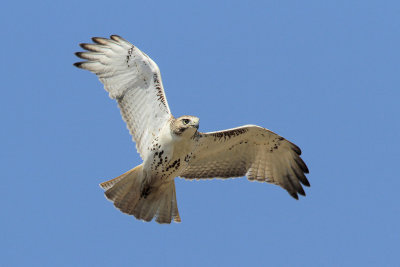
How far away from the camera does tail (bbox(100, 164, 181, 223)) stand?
1231 cm

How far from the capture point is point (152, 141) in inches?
479

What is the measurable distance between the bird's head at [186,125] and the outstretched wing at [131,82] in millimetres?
658

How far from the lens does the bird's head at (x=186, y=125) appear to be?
37.6 feet

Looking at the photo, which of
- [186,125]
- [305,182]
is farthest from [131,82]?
[305,182]

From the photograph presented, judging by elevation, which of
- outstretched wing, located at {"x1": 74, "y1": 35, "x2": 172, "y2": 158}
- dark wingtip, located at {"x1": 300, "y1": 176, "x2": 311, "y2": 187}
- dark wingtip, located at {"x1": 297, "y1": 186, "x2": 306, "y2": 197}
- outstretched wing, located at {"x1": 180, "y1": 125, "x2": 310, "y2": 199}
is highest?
outstretched wing, located at {"x1": 74, "y1": 35, "x2": 172, "y2": 158}

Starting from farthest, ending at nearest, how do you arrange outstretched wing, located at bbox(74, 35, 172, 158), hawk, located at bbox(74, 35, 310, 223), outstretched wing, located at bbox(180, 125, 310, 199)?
outstretched wing, located at bbox(180, 125, 310, 199) → outstretched wing, located at bbox(74, 35, 172, 158) → hawk, located at bbox(74, 35, 310, 223)

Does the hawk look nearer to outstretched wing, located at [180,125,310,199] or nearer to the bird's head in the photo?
outstretched wing, located at [180,125,310,199]

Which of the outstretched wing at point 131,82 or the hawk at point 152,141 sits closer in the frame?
the hawk at point 152,141

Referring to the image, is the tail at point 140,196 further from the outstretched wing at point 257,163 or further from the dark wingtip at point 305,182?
the dark wingtip at point 305,182

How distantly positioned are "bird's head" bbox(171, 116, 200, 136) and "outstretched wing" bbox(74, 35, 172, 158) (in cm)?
66

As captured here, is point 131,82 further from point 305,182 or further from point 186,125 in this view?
point 305,182

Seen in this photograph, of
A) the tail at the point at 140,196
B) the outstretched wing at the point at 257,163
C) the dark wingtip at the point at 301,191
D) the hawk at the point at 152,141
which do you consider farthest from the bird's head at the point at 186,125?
the dark wingtip at the point at 301,191

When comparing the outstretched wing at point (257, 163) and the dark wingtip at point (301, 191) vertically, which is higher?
the outstretched wing at point (257, 163)

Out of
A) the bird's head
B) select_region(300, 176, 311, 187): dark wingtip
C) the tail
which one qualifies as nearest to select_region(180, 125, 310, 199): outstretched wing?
select_region(300, 176, 311, 187): dark wingtip
